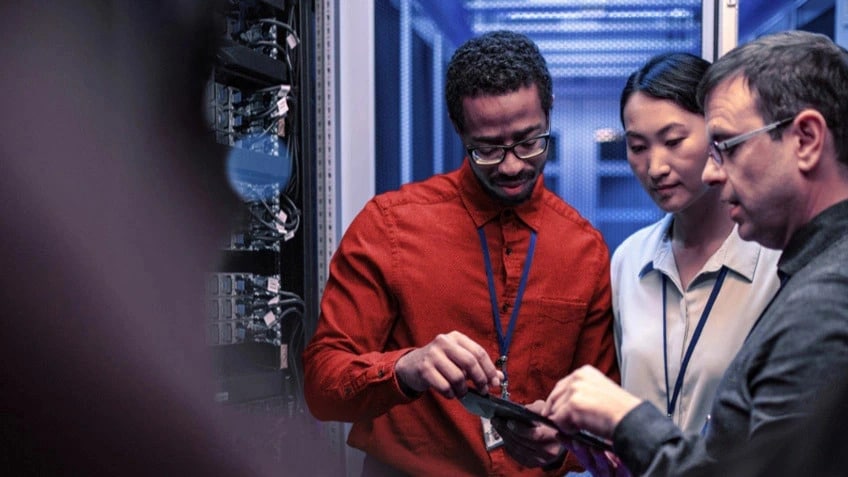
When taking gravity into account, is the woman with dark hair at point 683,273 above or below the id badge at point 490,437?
above

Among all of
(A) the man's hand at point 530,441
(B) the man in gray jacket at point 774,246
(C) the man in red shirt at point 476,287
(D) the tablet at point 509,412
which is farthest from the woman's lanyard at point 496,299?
(B) the man in gray jacket at point 774,246

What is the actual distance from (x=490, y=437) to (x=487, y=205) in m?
0.46

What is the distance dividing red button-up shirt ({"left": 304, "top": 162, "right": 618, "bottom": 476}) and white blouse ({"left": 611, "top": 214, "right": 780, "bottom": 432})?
10 cm

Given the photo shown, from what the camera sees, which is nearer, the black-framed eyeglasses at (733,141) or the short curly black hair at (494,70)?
the black-framed eyeglasses at (733,141)

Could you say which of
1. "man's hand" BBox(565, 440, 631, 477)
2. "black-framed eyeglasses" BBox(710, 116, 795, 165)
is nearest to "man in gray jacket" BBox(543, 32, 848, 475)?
"black-framed eyeglasses" BBox(710, 116, 795, 165)

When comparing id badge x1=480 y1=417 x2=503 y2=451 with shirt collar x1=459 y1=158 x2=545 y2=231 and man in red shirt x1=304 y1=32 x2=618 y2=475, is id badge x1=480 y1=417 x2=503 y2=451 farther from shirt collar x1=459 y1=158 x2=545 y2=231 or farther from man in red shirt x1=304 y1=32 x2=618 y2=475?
shirt collar x1=459 y1=158 x2=545 y2=231

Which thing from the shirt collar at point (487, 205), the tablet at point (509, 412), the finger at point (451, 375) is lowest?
the tablet at point (509, 412)

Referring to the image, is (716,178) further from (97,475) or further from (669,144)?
(97,475)

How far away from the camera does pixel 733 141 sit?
1.03 metres

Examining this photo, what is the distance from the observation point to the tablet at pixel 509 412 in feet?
3.61

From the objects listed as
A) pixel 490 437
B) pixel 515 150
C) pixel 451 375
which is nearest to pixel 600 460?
pixel 451 375

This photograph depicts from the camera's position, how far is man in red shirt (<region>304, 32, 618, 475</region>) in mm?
1548

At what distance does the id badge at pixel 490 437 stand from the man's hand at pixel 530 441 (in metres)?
0.05

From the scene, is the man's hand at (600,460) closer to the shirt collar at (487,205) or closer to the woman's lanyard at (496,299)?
the woman's lanyard at (496,299)
